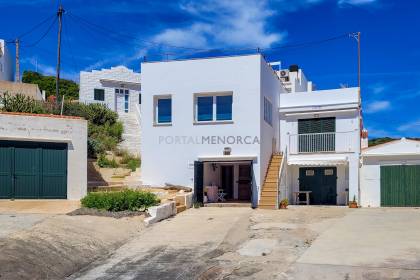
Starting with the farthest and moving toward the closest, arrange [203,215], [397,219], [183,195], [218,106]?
[218,106] → [183,195] → [203,215] → [397,219]

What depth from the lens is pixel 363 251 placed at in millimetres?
12367

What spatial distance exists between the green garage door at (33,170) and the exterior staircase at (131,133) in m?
11.2

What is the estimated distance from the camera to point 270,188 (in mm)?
22219

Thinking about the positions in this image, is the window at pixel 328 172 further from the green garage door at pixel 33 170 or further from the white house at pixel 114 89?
the white house at pixel 114 89

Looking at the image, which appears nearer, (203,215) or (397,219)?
(397,219)

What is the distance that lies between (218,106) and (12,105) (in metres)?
10.0

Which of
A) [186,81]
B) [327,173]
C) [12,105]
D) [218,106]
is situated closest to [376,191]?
[327,173]

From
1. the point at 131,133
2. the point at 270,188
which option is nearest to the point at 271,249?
the point at 270,188

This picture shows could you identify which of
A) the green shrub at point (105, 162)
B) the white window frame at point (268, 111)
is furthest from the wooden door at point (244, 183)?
the green shrub at point (105, 162)

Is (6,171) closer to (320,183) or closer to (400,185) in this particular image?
(320,183)

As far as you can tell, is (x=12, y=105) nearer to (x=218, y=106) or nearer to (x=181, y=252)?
(x=218, y=106)

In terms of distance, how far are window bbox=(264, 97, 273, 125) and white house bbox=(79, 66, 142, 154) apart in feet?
55.1

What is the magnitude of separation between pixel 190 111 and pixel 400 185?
34.3 feet

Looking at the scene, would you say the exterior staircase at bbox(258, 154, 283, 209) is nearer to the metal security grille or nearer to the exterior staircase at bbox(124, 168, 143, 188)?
the metal security grille
